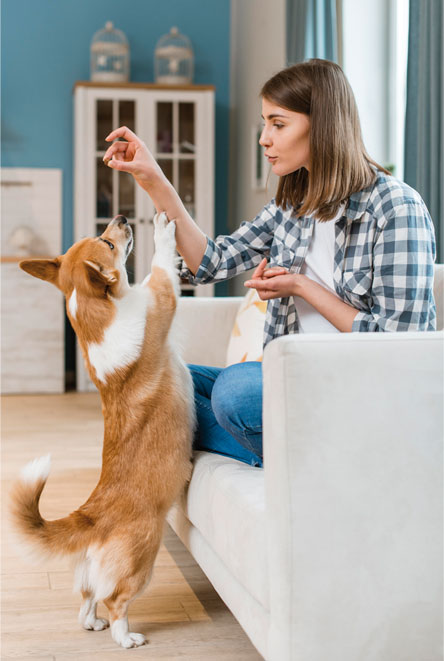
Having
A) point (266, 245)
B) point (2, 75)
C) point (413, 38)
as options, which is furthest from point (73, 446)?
point (2, 75)

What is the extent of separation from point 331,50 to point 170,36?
178 centimetres

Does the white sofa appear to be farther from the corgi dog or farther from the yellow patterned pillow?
the yellow patterned pillow

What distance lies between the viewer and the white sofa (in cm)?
101

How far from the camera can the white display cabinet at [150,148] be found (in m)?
4.46

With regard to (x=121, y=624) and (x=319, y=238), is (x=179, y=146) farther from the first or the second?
(x=121, y=624)

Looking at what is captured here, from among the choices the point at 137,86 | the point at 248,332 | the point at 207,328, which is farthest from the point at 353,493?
the point at 137,86

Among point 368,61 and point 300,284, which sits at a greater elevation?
point 368,61

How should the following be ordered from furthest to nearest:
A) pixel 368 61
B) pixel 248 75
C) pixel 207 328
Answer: pixel 248 75 < pixel 368 61 < pixel 207 328

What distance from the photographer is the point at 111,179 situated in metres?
4.53

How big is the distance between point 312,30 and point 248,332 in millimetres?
1925

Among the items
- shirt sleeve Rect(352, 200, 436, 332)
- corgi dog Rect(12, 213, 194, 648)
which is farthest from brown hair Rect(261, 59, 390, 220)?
corgi dog Rect(12, 213, 194, 648)

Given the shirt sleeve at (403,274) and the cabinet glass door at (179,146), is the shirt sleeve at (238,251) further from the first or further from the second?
the cabinet glass door at (179,146)

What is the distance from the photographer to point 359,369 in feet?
3.35

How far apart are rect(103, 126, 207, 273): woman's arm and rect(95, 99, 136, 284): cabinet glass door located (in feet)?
9.44
